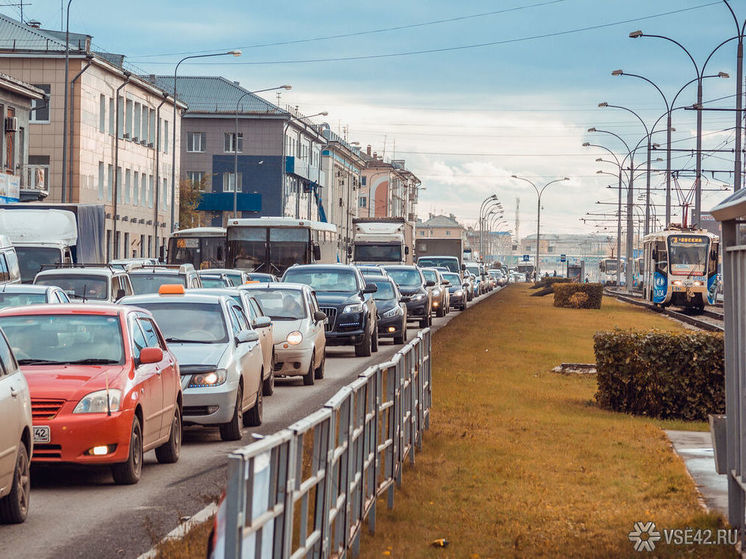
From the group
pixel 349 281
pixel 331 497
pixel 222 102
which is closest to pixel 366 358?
pixel 349 281

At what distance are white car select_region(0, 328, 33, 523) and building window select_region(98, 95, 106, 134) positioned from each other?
6549 cm

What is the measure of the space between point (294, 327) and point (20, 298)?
474 centimetres

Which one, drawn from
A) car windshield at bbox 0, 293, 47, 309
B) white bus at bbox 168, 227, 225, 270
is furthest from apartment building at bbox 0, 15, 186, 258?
car windshield at bbox 0, 293, 47, 309

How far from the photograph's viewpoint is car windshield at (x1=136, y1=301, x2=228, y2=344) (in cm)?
1571

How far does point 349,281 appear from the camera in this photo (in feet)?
100

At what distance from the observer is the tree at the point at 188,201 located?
94875 mm

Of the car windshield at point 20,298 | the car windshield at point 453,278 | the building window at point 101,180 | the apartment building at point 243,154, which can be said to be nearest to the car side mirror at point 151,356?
the car windshield at point 20,298

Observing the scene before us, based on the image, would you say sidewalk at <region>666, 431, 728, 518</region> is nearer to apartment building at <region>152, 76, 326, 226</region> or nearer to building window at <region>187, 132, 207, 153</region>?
apartment building at <region>152, 76, 326, 226</region>

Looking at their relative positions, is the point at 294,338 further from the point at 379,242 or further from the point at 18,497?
the point at 379,242

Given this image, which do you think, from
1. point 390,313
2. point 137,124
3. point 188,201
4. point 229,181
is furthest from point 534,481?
point 229,181

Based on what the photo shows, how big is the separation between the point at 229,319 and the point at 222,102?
96.4 metres

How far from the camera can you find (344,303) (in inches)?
1163

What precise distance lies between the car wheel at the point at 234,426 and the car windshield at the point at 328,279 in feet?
49.1

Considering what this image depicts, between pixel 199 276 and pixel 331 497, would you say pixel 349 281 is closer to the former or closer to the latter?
pixel 199 276
